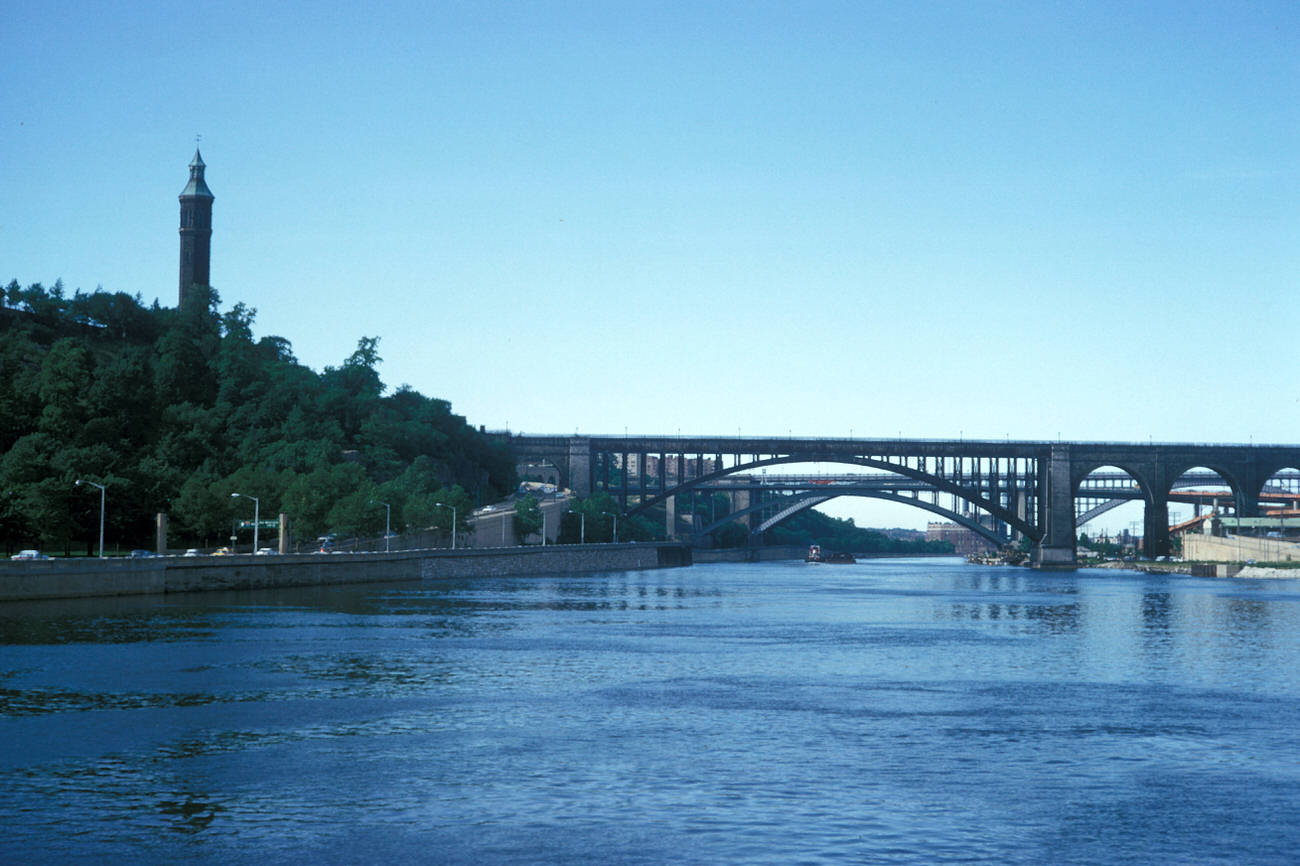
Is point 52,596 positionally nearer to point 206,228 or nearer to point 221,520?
point 221,520

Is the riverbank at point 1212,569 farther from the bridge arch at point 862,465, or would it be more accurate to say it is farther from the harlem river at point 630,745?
the harlem river at point 630,745

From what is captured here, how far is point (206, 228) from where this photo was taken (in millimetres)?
165250

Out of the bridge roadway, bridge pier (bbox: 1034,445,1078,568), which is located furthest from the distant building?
bridge pier (bbox: 1034,445,1078,568)

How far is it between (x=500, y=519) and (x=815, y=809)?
115 meters

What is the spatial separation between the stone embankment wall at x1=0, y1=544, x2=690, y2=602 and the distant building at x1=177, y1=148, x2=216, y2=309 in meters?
59.0

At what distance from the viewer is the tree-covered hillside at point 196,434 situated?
280ft

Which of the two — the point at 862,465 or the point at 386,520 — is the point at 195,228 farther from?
the point at 862,465

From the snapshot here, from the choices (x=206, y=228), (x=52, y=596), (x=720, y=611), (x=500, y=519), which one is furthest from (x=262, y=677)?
(x=206, y=228)

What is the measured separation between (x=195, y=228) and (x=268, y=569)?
91333 millimetres

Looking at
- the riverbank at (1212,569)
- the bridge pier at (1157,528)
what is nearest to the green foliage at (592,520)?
the riverbank at (1212,569)

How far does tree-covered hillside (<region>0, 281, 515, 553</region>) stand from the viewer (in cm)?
8525

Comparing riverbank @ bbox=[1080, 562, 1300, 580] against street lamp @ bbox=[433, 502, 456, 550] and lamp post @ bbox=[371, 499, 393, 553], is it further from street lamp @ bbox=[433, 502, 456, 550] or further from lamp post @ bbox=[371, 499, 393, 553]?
lamp post @ bbox=[371, 499, 393, 553]

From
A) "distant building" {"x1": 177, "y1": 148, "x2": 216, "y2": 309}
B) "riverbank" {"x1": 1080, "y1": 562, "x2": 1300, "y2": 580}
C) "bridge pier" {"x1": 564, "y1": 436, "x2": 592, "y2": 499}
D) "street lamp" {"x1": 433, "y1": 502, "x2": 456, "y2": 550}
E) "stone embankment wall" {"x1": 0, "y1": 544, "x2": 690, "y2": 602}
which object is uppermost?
"distant building" {"x1": 177, "y1": 148, "x2": 216, "y2": 309}

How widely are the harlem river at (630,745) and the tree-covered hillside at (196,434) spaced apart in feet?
88.5
